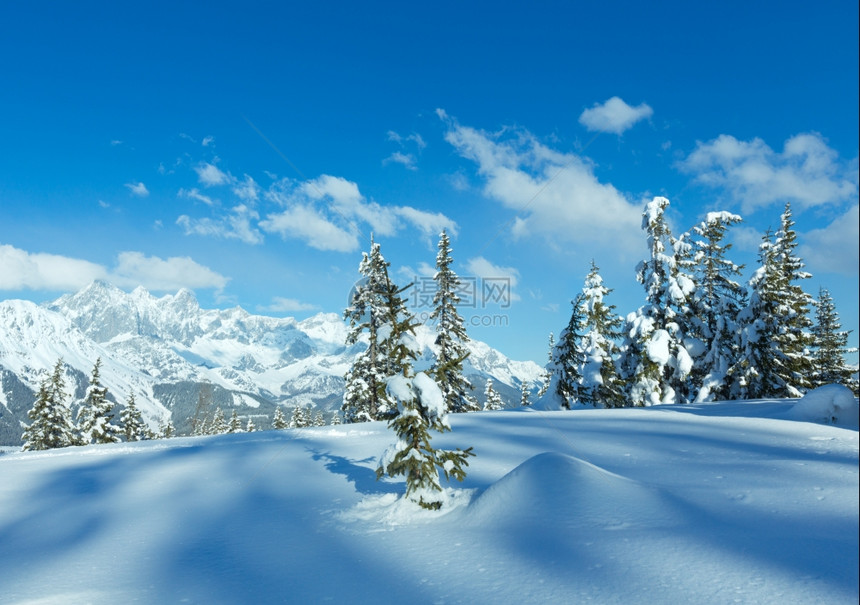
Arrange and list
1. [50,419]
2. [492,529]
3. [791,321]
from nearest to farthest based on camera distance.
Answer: [492,529] < [791,321] < [50,419]

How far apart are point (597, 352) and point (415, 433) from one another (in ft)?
65.9

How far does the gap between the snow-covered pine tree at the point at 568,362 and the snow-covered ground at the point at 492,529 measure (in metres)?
14.1

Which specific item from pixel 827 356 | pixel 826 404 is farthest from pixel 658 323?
pixel 826 404

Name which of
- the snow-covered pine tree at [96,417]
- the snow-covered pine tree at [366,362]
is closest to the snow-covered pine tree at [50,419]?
the snow-covered pine tree at [96,417]

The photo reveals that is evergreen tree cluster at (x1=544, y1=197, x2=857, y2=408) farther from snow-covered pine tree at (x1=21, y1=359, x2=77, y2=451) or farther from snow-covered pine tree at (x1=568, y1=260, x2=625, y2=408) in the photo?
snow-covered pine tree at (x1=21, y1=359, x2=77, y2=451)

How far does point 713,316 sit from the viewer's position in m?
24.8

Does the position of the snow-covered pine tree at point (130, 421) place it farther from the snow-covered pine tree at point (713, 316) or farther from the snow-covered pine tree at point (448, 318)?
the snow-covered pine tree at point (713, 316)

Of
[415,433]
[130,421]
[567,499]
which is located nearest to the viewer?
[567,499]

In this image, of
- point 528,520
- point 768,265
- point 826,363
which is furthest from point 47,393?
point 826,363

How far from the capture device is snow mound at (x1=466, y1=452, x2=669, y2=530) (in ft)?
18.6

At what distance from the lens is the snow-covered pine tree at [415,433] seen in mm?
7934

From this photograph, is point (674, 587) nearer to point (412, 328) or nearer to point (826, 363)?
point (412, 328)

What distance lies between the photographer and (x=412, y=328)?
8.64 meters

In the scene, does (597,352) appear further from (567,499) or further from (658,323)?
(567,499)
